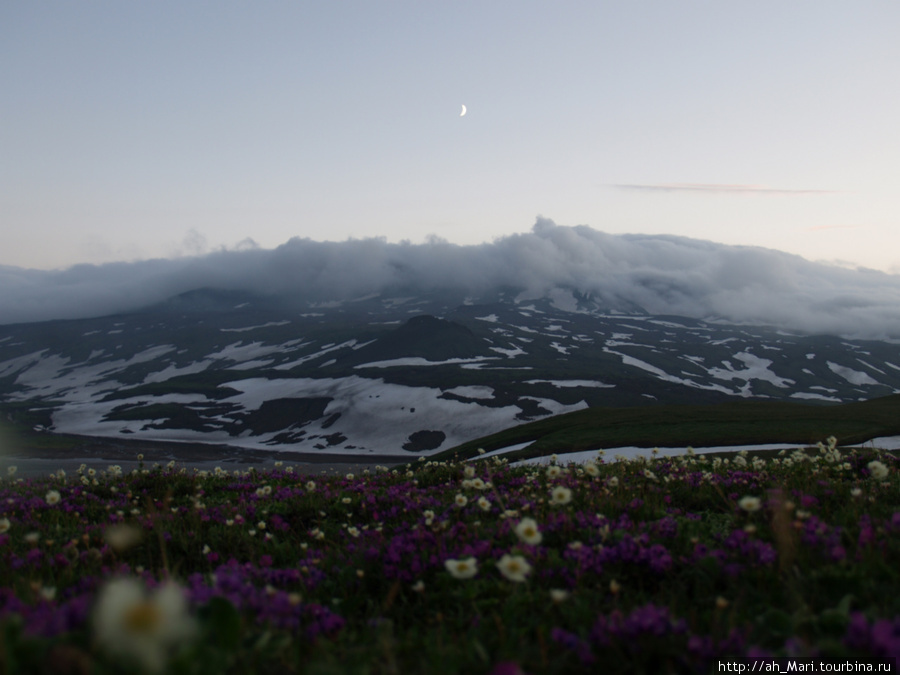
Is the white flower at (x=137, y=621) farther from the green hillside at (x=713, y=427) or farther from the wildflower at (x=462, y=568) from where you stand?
the green hillside at (x=713, y=427)

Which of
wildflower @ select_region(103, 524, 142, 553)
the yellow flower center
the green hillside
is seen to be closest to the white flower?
the yellow flower center

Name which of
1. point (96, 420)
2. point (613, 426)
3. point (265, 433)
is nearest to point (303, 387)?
point (265, 433)

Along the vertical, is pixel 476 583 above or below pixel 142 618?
below

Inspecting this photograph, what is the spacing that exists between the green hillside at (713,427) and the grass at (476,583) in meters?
32.8

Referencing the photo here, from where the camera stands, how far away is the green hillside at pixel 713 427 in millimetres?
39562

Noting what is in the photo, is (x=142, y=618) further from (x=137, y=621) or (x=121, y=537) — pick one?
(x=121, y=537)

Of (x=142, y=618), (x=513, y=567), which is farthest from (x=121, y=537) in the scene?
(x=142, y=618)

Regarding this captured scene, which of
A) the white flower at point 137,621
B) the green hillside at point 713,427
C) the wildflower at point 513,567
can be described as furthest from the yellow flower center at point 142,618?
the green hillside at point 713,427

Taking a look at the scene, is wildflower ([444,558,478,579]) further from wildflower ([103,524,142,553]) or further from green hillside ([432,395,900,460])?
green hillside ([432,395,900,460])

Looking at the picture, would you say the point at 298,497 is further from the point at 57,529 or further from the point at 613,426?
the point at 613,426

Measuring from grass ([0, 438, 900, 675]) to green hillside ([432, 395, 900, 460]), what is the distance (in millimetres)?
32795

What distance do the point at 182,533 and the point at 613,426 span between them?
51.1 meters

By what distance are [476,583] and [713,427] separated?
47504 mm

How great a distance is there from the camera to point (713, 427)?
46125 millimetres
